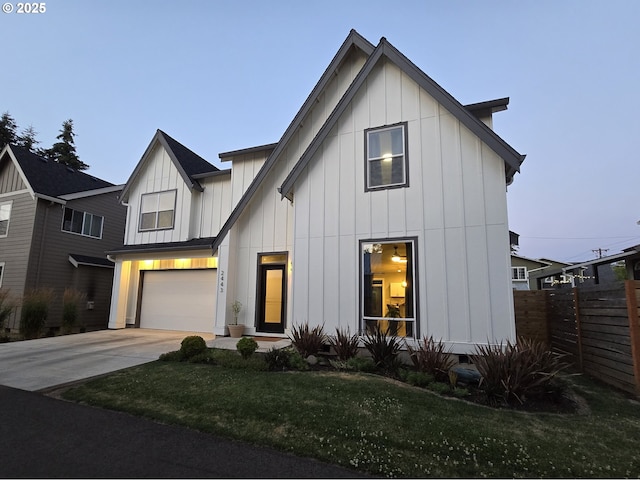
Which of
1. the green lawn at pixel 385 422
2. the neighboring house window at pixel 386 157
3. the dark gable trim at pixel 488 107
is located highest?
the dark gable trim at pixel 488 107

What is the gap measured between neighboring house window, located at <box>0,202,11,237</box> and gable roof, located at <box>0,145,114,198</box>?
183 cm

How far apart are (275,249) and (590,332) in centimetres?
801

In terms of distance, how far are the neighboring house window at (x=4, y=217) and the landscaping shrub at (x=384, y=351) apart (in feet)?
61.2

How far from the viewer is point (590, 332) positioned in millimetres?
7086

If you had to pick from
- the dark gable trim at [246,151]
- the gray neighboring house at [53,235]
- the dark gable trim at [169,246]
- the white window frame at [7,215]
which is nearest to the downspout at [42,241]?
the gray neighboring house at [53,235]

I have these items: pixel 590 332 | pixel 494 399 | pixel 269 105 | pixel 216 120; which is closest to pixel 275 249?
pixel 494 399

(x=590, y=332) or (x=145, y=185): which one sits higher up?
(x=145, y=185)

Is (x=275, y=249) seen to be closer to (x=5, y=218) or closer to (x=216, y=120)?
(x=5, y=218)

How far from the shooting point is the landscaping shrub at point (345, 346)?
7.13 m

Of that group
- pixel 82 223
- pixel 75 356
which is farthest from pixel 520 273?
pixel 82 223

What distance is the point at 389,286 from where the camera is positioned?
761 cm

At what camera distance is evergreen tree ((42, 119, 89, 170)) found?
Answer: 112ft

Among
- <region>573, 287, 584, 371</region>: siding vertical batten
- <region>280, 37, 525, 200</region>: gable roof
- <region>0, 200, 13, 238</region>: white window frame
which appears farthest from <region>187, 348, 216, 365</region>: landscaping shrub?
<region>0, 200, 13, 238</region>: white window frame

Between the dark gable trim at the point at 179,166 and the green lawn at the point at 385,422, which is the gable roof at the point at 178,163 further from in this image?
the green lawn at the point at 385,422
